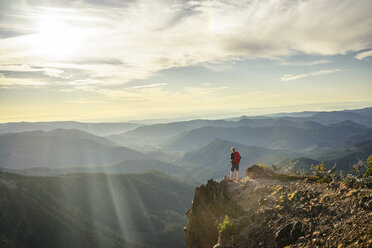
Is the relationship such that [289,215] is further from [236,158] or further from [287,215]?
[236,158]

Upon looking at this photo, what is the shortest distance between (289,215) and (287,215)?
0.45 ft

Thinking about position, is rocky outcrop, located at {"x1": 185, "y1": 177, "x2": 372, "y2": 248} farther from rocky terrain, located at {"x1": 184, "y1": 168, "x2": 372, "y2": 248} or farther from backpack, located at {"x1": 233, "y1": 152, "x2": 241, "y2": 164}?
backpack, located at {"x1": 233, "y1": 152, "x2": 241, "y2": 164}

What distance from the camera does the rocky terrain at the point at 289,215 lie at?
37.8ft

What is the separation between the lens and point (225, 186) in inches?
990

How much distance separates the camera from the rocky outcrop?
37.8ft

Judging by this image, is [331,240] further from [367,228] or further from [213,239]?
[213,239]

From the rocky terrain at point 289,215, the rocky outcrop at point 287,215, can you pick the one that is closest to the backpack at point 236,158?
the rocky outcrop at point 287,215

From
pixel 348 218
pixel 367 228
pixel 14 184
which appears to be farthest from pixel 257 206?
pixel 14 184

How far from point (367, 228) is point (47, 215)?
196m

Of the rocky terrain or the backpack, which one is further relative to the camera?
the backpack

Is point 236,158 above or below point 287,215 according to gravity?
above

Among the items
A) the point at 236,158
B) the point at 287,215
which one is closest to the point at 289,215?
the point at 287,215

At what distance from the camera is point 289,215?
49.3 feet

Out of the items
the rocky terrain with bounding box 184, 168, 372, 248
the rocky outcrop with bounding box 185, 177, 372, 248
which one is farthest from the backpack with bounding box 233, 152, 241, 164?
the rocky terrain with bounding box 184, 168, 372, 248
